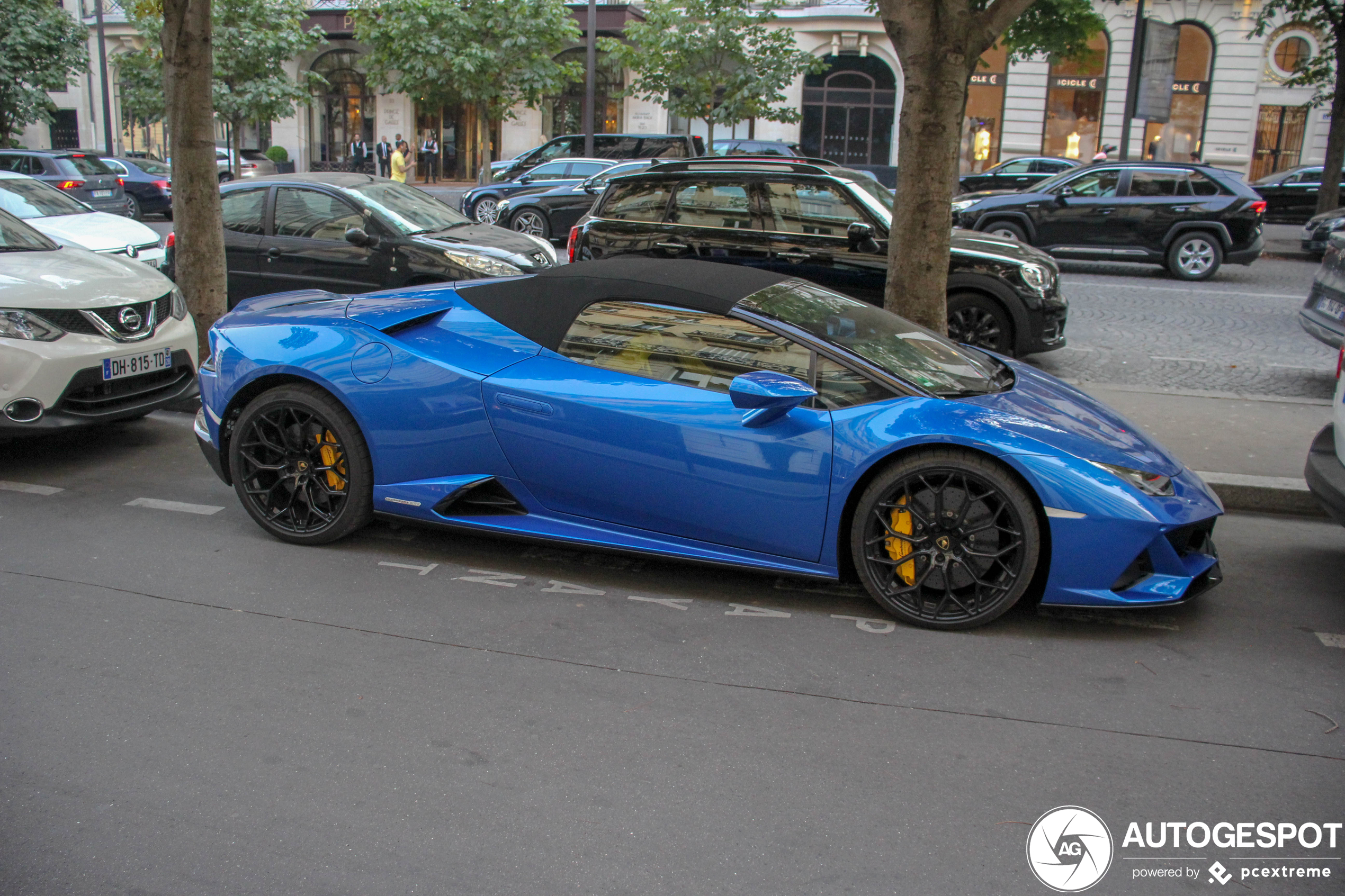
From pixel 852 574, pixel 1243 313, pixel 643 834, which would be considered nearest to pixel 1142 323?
pixel 1243 313

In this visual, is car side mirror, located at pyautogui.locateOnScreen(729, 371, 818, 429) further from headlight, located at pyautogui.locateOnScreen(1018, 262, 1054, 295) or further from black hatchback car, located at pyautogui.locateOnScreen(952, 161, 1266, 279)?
black hatchback car, located at pyautogui.locateOnScreen(952, 161, 1266, 279)

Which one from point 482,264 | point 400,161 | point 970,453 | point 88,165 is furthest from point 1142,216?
point 88,165

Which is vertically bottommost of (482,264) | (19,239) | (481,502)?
(481,502)

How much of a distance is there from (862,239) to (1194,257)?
897cm

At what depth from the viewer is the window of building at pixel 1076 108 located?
1375 inches

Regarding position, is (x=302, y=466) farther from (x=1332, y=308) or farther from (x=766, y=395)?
(x=1332, y=308)

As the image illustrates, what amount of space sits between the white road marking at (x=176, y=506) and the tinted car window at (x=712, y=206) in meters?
5.11

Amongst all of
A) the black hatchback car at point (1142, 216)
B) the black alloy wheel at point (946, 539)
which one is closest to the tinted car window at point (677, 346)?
the black alloy wheel at point (946, 539)

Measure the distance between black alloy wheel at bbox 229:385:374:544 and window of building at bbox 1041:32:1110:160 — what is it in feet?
114

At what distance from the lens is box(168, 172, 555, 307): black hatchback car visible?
9719 millimetres

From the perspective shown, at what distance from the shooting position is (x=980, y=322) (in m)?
9.12

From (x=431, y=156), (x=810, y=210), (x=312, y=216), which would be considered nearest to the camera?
(x=810, y=210)

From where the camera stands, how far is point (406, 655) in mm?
3883

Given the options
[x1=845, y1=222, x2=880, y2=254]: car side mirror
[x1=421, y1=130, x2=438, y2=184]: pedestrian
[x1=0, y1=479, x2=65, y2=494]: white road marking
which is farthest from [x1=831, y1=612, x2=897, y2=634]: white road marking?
[x1=421, y1=130, x2=438, y2=184]: pedestrian
